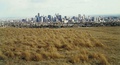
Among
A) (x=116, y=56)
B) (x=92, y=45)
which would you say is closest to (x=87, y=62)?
(x=116, y=56)

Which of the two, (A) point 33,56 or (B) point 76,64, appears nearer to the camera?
(B) point 76,64

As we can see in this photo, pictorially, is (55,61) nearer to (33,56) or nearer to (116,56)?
(33,56)

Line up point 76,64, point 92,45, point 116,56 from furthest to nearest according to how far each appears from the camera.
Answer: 1. point 92,45
2. point 116,56
3. point 76,64

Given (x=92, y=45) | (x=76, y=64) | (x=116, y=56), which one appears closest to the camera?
(x=76, y=64)

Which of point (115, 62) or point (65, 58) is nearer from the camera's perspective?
point (115, 62)

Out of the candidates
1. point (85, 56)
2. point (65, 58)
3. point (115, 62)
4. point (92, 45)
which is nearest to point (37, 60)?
point (65, 58)

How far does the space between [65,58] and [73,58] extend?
3.12ft

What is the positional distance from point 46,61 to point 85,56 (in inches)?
93.8

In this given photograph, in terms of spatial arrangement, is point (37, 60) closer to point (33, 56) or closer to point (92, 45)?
point (33, 56)

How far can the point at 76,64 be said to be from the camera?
14.2 m

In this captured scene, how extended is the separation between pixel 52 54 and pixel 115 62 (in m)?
4.06

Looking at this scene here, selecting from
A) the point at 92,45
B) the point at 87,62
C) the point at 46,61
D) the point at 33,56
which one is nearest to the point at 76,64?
the point at 87,62

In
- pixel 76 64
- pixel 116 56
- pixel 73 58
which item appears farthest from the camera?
pixel 116 56

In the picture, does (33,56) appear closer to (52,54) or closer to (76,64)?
(52,54)
